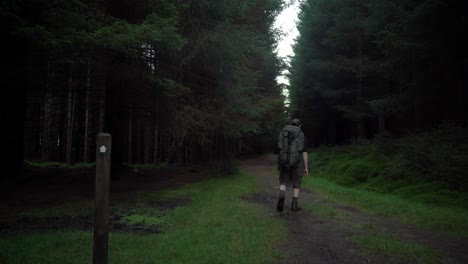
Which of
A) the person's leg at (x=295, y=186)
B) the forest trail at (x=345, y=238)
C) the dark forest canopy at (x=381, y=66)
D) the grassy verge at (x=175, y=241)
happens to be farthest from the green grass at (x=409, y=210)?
the dark forest canopy at (x=381, y=66)

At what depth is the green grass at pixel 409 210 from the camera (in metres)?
6.10

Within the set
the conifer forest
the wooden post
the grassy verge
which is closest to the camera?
the wooden post

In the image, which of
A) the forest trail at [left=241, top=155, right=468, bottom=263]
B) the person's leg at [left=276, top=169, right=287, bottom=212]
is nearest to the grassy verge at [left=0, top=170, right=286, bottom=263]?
the forest trail at [left=241, top=155, right=468, bottom=263]

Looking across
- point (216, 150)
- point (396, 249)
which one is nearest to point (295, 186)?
point (396, 249)

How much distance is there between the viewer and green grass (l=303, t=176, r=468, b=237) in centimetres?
610

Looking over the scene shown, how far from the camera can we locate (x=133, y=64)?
10406mm

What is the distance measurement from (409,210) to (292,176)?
298 centimetres

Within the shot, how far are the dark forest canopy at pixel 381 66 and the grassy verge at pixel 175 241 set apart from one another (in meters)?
8.37

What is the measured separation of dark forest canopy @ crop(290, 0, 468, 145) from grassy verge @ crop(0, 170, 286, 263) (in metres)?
8.37

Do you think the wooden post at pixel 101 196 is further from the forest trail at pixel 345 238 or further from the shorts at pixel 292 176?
the shorts at pixel 292 176

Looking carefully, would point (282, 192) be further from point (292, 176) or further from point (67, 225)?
point (67, 225)

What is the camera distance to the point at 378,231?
5.75 meters

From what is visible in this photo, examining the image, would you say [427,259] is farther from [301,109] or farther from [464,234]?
[301,109]

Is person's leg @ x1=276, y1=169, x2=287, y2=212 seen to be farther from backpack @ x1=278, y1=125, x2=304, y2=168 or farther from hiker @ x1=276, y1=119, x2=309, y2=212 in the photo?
backpack @ x1=278, y1=125, x2=304, y2=168
